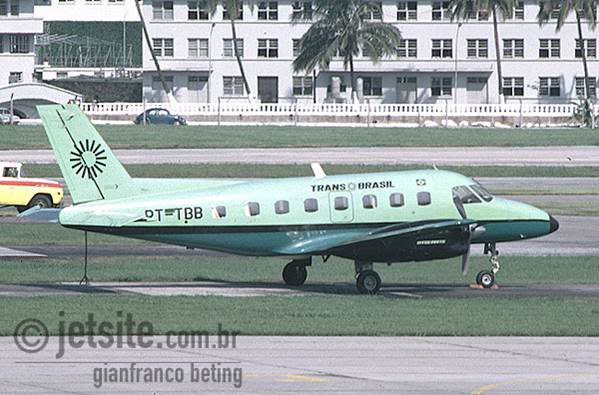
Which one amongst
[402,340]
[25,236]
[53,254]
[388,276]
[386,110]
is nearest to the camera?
[402,340]

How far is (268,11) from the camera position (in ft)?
412

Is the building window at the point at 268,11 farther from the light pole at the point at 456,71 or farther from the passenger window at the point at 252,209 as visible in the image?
the passenger window at the point at 252,209

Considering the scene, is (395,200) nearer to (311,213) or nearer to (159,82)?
(311,213)

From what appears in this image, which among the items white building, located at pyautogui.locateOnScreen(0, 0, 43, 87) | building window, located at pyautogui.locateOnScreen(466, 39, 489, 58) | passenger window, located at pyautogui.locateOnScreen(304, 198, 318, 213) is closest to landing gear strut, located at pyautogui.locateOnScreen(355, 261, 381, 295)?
passenger window, located at pyautogui.locateOnScreen(304, 198, 318, 213)

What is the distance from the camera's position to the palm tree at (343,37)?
118375mm

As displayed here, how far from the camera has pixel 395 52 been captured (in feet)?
395

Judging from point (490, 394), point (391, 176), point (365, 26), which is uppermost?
point (365, 26)

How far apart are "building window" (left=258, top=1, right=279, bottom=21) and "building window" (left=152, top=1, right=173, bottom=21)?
788 centimetres

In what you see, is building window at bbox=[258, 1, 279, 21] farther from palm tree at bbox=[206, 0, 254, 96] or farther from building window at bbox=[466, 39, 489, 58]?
building window at bbox=[466, 39, 489, 58]

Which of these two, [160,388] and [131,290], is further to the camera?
[131,290]

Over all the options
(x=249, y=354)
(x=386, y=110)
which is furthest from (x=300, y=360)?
(x=386, y=110)

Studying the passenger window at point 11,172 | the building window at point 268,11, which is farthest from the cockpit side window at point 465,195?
the building window at point 268,11

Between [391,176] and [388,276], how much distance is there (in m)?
3.64

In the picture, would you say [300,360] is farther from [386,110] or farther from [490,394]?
[386,110]
